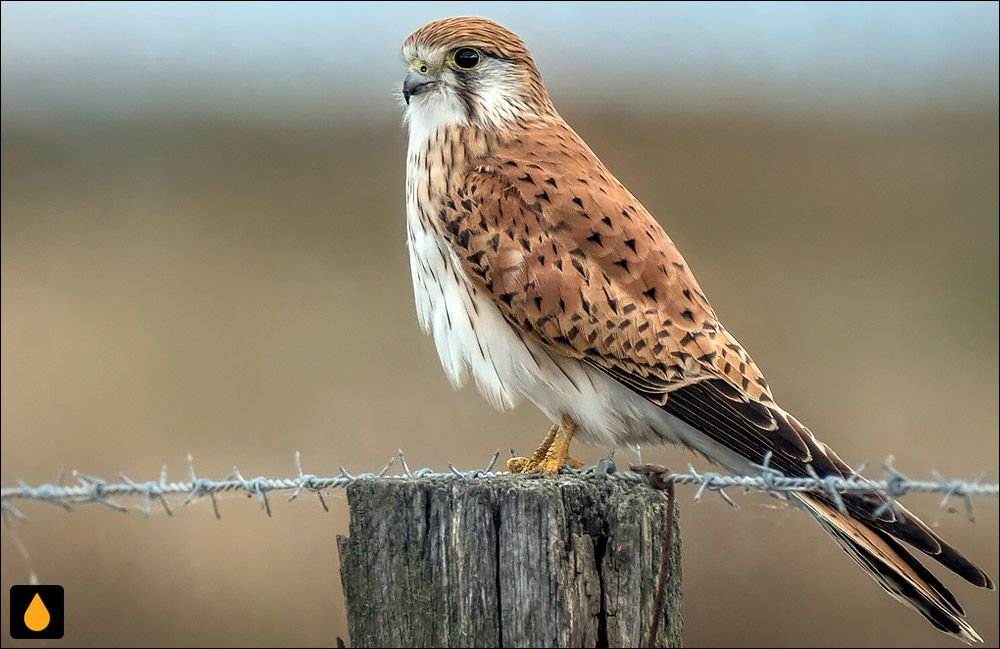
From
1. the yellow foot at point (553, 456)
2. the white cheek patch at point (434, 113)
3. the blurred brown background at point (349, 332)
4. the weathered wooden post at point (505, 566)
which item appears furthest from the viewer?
the blurred brown background at point (349, 332)

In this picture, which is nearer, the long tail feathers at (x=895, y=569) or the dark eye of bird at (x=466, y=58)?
the long tail feathers at (x=895, y=569)

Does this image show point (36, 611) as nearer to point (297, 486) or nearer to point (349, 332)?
point (297, 486)

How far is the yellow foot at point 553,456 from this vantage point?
11.1 ft

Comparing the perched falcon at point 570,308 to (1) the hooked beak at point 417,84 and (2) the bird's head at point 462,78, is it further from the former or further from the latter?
(1) the hooked beak at point 417,84

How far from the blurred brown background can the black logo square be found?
3.15 meters

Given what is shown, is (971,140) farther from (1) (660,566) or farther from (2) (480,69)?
(1) (660,566)

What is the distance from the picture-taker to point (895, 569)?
2.68 meters

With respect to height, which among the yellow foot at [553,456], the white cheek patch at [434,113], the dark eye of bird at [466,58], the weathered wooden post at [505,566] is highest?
the dark eye of bird at [466,58]

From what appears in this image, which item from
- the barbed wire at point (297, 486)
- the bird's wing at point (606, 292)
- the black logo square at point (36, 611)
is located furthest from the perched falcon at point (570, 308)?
the black logo square at point (36, 611)

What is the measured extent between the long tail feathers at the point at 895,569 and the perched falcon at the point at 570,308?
0.06 meters

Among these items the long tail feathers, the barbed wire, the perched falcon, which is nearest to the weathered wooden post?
the barbed wire

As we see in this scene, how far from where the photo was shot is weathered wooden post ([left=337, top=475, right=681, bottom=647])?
2098mm

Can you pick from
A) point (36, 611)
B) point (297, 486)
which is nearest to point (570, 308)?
point (297, 486)

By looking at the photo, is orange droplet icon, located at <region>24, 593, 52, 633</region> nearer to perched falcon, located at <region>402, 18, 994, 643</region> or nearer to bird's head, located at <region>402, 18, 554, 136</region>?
perched falcon, located at <region>402, 18, 994, 643</region>
